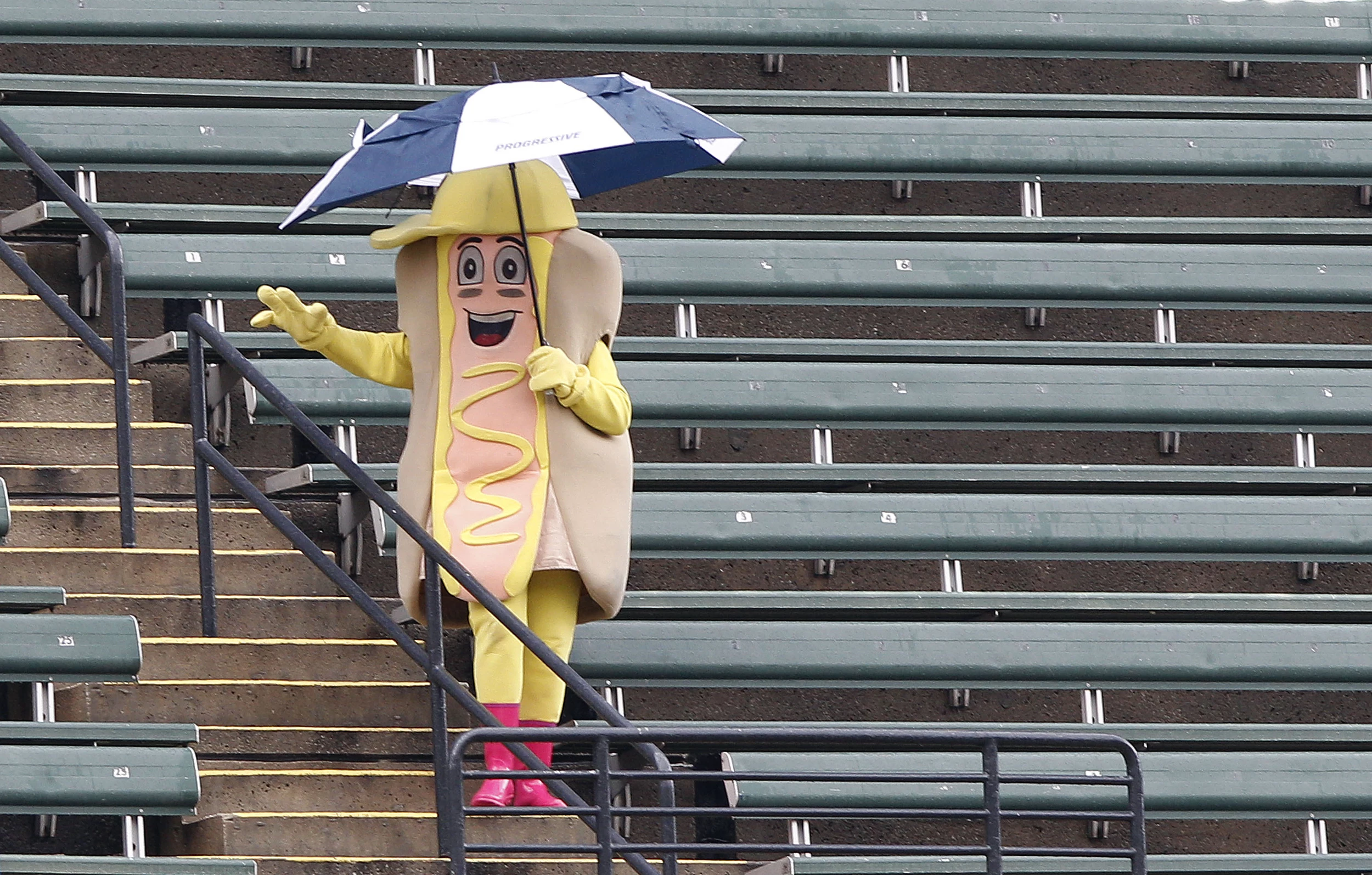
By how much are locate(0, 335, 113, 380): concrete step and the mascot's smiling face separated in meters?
1.40

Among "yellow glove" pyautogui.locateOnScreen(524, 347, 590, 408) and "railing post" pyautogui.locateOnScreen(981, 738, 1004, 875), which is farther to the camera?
"yellow glove" pyautogui.locateOnScreen(524, 347, 590, 408)

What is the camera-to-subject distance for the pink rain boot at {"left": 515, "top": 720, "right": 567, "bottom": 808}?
6.43 meters

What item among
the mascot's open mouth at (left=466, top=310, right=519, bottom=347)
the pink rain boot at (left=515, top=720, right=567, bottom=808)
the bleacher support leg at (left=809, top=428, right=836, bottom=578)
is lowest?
the pink rain boot at (left=515, top=720, right=567, bottom=808)

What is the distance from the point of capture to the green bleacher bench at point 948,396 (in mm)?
8086

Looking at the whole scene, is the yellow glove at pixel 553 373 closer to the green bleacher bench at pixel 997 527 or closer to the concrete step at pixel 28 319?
the green bleacher bench at pixel 997 527

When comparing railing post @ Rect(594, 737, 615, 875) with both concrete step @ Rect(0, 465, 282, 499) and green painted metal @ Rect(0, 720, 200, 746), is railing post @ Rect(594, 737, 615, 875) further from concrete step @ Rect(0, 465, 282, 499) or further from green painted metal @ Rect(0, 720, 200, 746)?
concrete step @ Rect(0, 465, 282, 499)

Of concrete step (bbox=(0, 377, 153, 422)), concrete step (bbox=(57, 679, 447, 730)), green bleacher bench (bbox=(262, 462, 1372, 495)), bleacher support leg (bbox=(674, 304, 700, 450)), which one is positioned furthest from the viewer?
bleacher support leg (bbox=(674, 304, 700, 450))

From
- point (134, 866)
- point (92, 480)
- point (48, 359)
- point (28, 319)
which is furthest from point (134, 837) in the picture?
point (28, 319)

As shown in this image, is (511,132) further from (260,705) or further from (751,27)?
(751,27)

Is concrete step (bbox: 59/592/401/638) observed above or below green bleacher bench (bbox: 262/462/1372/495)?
below

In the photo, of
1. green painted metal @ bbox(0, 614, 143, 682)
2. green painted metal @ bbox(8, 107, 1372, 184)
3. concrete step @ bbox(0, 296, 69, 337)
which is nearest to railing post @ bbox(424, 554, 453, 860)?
green painted metal @ bbox(0, 614, 143, 682)

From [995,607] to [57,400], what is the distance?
8.65ft

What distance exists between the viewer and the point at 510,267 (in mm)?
6699

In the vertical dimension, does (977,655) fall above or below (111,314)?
below
